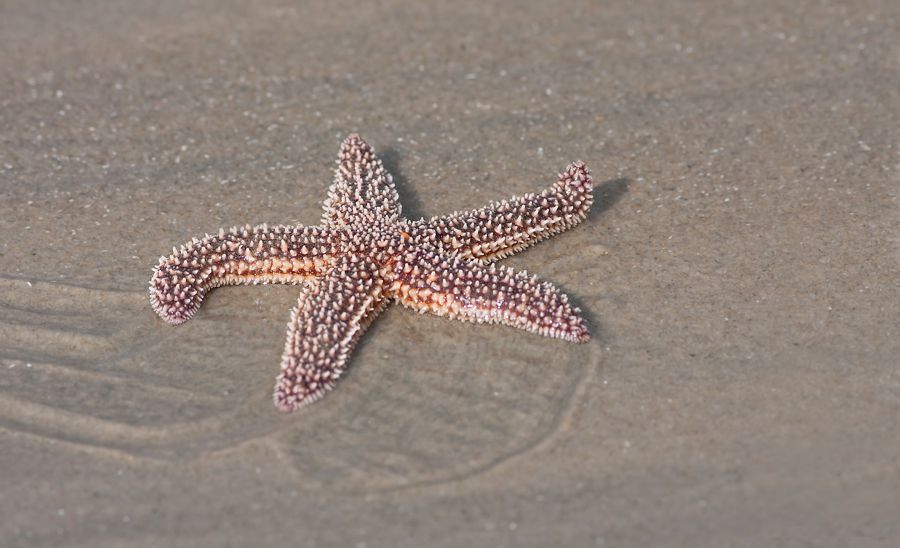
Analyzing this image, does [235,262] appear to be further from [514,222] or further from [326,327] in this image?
[514,222]

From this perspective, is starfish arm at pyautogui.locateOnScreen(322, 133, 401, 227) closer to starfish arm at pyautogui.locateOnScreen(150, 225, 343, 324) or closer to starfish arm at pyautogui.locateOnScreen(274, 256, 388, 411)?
starfish arm at pyautogui.locateOnScreen(150, 225, 343, 324)

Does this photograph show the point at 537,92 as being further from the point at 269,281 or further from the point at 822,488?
the point at 822,488

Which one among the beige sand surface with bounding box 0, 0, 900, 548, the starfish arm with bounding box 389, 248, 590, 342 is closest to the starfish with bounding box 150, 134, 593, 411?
the starfish arm with bounding box 389, 248, 590, 342

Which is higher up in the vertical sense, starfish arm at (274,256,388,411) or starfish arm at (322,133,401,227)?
starfish arm at (322,133,401,227)

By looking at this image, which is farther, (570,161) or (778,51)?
(778,51)

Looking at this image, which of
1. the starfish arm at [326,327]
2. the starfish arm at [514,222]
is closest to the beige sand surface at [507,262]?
the starfish arm at [326,327]

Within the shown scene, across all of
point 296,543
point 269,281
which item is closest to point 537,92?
point 269,281
